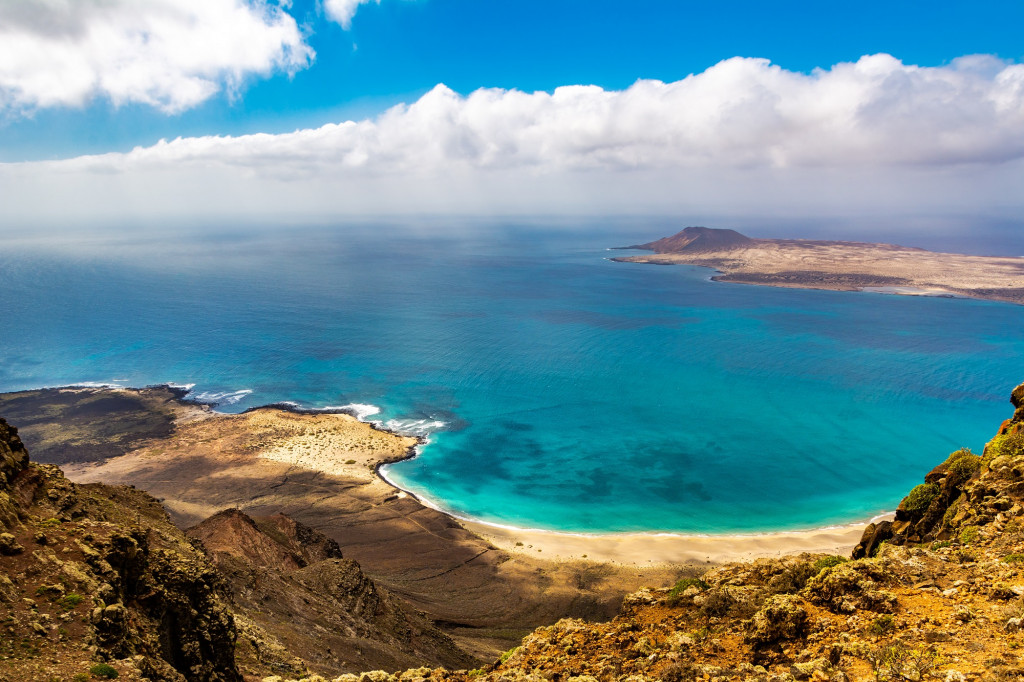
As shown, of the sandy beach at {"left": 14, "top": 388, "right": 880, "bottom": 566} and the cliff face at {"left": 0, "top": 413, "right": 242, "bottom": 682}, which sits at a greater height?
the cliff face at {"left": 0, "top": 413, "right": 242, "bottom": 682}

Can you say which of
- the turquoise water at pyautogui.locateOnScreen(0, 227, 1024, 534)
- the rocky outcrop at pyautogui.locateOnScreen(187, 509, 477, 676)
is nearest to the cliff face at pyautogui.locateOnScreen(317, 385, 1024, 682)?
the rocky outcrop at pyautogui.locateOnScreen(187, 509, 477, 676)

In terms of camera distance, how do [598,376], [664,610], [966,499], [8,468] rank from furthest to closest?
[598,376] → [966,499] → [664,610] → [8,468]

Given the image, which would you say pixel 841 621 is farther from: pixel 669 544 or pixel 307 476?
pixel 307 476

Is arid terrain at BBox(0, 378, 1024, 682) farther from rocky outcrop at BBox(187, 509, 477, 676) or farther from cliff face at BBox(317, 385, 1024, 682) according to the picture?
rocky outcrop at BBox(187, 509, 477, 676)

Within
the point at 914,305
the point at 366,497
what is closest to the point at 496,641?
the point at 366,497

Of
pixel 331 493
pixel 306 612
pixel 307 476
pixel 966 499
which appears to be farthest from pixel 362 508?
pixel 966 499

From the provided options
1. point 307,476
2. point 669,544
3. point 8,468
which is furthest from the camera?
point 307,476

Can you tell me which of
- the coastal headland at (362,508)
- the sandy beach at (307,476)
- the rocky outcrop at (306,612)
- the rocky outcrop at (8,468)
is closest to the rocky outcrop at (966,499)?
the rocky outcrop at (306,612)
